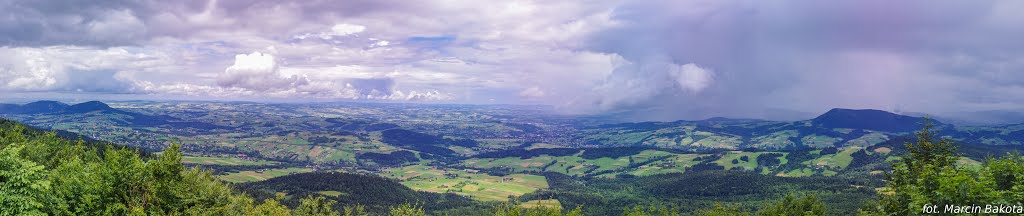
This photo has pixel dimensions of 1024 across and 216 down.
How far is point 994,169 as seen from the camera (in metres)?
37.2

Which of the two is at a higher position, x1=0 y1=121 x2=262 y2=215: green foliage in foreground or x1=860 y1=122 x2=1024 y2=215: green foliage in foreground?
x1=860 y1=122 x2=1024 y2=215: green foliage in foreground

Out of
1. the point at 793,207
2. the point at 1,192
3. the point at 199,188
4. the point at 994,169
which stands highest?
the point at 994,169

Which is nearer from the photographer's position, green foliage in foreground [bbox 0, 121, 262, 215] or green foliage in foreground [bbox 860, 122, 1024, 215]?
green foliage in foreground [bbox 860, 122, 1024, 215]

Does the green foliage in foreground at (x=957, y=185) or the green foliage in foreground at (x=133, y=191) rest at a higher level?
the green foliage in foreground at (x=957, y=185)

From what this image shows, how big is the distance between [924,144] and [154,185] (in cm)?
8308

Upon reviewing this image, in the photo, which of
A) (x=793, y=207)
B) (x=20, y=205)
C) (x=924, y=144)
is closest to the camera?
(x=20, y=205)

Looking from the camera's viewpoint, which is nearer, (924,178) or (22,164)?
(22,164)

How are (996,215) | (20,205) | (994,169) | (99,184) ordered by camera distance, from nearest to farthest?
(996,215) < (20,205) < (994,169) < (99,184)

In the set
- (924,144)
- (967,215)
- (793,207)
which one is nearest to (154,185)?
(967,215)

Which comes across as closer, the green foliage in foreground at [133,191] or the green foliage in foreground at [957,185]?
the green foliage in foreground at [957,185]

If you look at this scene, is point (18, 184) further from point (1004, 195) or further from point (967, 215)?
point (1004, 195)

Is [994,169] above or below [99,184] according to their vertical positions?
above

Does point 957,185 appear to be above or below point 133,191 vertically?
above

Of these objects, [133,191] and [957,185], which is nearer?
[957,185]
